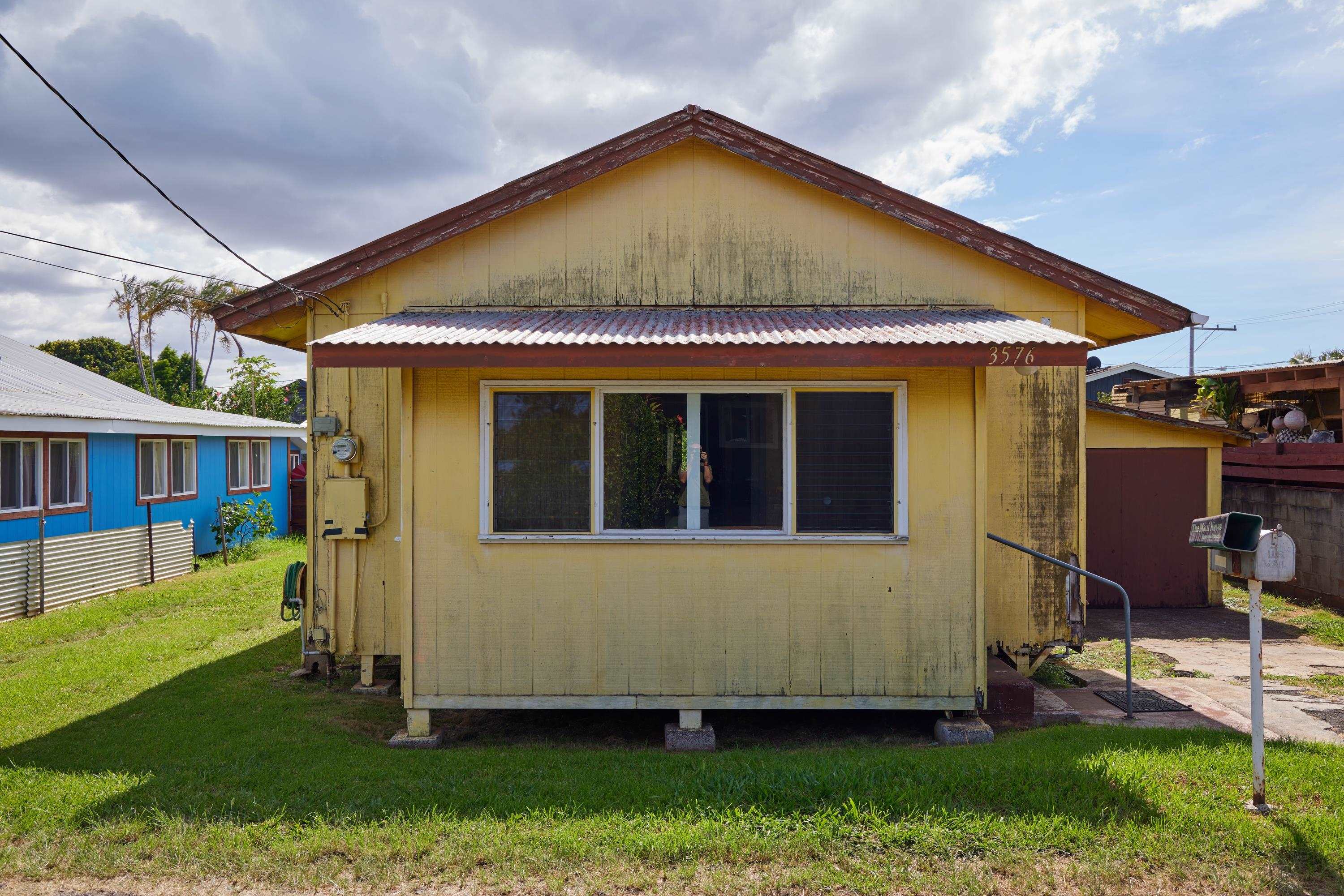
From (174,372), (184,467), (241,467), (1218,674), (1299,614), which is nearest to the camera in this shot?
(1218,674)

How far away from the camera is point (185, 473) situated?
46.4ft

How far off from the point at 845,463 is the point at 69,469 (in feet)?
36.8

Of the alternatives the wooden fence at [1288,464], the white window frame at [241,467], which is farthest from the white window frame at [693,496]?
the white window frame at [241,467]

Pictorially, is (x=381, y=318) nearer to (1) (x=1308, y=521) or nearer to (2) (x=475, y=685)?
(2) (x=475, y=685)

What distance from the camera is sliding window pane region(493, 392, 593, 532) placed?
5.51m

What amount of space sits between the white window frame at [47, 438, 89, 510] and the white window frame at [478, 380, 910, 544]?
8.74m

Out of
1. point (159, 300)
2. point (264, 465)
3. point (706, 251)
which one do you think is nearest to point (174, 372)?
point (159, 300)

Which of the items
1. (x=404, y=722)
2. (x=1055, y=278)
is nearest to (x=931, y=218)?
(x=1055, y=278)

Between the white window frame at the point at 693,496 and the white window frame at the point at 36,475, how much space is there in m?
8.44

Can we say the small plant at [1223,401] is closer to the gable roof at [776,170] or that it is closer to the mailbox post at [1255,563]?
the gable roof at [776,170]

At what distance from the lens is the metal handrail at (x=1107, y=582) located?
5543mm

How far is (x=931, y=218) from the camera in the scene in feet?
19.7

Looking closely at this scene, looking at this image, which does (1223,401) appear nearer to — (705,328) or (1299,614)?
(1299,614)

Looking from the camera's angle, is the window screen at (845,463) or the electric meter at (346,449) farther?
the electric meter at (346,449)
